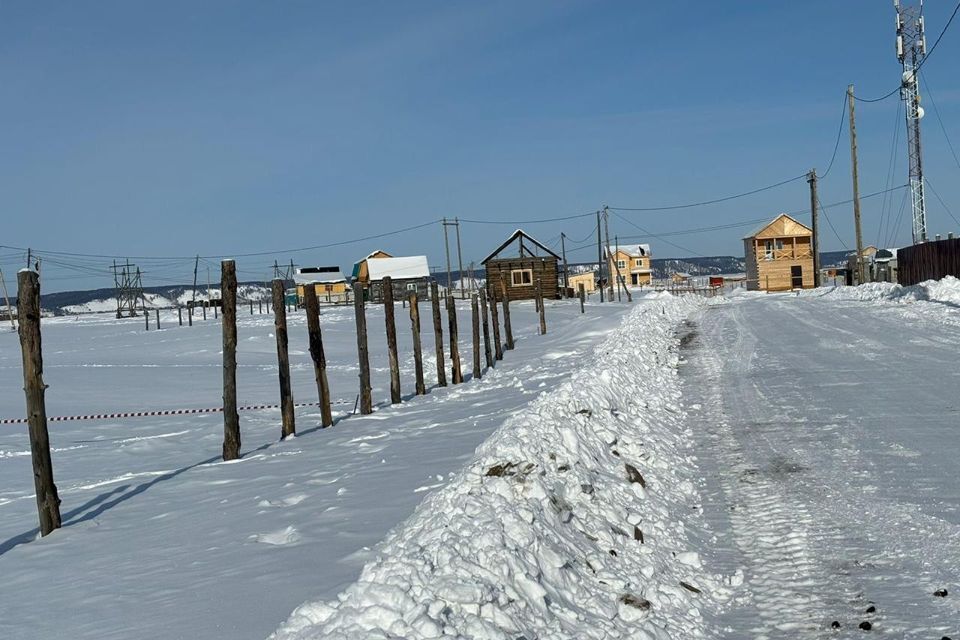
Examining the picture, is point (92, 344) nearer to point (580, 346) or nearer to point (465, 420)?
point (580, 346)

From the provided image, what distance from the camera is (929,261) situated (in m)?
34.3

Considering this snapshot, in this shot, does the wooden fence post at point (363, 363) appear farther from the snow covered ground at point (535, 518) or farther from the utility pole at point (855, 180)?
the utility pole at point (855, 180)

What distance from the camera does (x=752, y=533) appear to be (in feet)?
21.0

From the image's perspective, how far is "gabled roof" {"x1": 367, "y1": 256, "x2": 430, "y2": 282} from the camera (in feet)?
270

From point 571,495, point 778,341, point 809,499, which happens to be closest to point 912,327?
point 778,341

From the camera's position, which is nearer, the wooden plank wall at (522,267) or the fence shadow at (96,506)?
the fence shadow at (96,506)

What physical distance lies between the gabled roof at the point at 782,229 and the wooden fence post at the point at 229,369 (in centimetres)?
6290

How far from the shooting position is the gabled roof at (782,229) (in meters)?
67.9

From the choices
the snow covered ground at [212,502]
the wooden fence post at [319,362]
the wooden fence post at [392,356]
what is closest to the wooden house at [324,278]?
the snow covered ground at [212,502]

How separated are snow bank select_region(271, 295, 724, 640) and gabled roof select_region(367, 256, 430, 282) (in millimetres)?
74461

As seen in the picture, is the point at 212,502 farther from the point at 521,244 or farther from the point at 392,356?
the point at 521,244

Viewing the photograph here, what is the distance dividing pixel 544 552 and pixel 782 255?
6816 centimetres

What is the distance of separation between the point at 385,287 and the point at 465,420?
17.3 ft

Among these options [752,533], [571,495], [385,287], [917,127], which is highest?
[917,127]
